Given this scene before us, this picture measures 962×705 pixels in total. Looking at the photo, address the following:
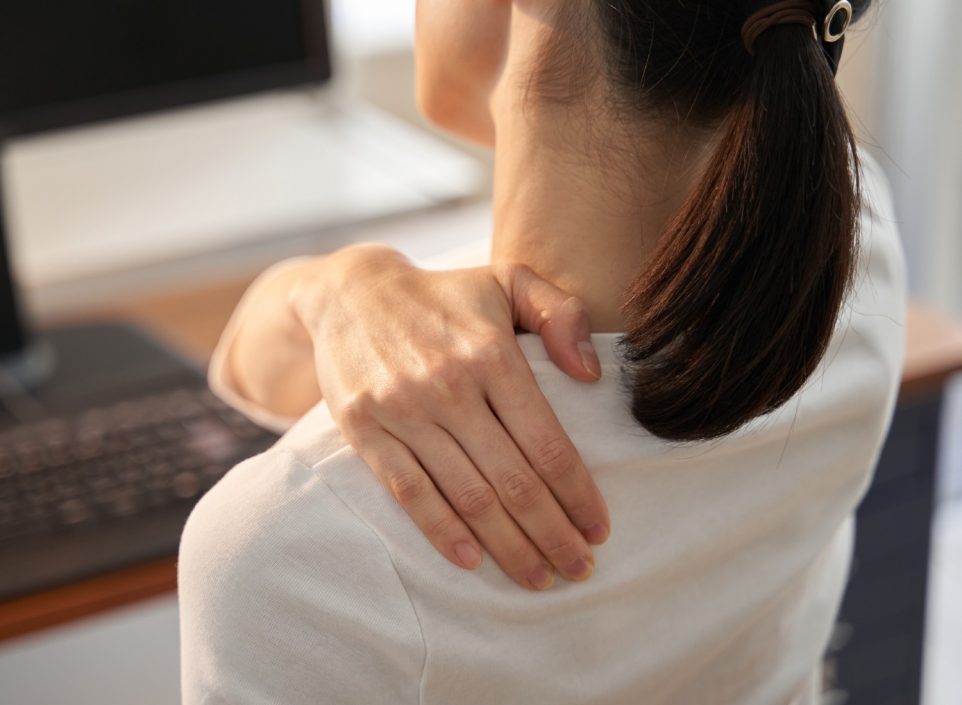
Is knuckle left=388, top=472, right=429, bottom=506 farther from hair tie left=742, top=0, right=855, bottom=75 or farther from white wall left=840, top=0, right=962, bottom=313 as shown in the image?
white wall left=840, top=0, right=962, bottom=313

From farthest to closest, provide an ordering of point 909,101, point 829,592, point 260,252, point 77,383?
1. point 909,101
2. point 260,252
3. point 77,383
4. point 829,592

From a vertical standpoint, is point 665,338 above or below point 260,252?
above

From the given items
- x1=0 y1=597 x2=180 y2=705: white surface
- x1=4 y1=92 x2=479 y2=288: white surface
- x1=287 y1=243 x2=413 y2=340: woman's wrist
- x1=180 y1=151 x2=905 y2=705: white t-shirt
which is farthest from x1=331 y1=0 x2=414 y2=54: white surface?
x1=180 y1=151 x2=905 y2=705: white t-shirt

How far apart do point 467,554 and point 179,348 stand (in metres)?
0.86

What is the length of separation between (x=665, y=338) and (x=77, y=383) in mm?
877

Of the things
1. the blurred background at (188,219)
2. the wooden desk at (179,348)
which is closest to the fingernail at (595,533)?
the wooden desk at (179,348)

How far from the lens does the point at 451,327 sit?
0.68 metres

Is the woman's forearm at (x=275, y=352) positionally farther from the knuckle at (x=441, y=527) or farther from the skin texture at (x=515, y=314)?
the knuckle at (x=441, y=527)

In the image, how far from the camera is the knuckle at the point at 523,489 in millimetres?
644

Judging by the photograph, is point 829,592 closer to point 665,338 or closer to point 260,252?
point 665,338

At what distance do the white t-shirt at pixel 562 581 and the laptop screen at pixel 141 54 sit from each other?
72cm

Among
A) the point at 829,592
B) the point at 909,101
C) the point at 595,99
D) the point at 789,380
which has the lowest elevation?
the point at 909,101

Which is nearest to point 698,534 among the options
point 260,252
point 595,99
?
point 595,99

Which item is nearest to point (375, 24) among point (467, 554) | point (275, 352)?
point (275, 352)
